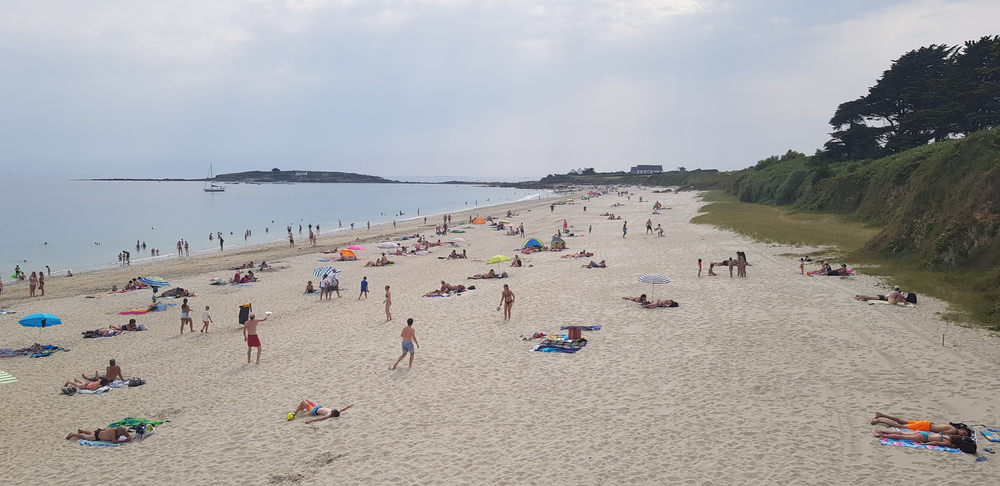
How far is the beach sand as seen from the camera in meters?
7.49

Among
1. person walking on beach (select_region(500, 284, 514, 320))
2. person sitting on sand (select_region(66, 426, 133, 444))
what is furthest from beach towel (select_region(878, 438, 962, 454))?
person sitting on sand (select_region(66, 426, 133, 444))

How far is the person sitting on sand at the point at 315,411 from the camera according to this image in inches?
364

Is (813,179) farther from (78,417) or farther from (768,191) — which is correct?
(78,417)

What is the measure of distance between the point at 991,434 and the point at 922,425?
79 cm

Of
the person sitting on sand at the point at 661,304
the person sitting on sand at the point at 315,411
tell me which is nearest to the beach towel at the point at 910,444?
the person sitting on sand at the point at 315,411

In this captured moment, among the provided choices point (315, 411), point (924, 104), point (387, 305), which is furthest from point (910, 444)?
point (924, 104)

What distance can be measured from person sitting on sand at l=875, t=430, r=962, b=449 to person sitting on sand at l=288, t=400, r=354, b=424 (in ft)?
25.7

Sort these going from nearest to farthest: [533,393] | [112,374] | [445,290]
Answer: [533,393], [112,374], [445,290]

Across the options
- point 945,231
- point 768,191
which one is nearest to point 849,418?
point 945,231

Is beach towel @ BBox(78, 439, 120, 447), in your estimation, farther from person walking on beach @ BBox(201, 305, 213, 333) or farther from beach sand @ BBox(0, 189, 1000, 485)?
person walking on beach @ BBox(201, 305, 213, 333)

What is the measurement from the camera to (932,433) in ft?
24.4

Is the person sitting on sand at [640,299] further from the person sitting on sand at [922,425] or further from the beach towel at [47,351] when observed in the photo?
the beach towel at [47,351]

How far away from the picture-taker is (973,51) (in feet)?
→ 124

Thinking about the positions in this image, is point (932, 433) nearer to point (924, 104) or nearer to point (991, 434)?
point (991, 434)
